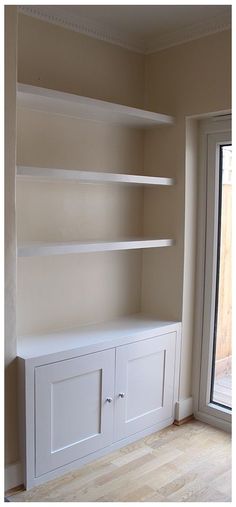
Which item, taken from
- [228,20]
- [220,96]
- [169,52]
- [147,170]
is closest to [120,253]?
[147,170]

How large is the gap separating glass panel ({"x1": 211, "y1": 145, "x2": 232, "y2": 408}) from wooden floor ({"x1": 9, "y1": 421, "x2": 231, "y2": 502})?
32 cm

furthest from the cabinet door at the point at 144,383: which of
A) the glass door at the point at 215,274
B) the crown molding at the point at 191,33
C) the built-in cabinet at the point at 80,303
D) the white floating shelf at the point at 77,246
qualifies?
the crown molding at the point at 191,33

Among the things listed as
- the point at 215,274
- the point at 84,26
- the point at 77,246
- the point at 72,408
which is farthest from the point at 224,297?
the point at 84,26

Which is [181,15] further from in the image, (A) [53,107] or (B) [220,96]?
(A) [53,107]

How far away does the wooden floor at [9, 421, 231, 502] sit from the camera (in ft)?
7.26

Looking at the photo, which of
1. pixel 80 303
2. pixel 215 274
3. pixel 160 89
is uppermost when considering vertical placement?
pixel 160 89

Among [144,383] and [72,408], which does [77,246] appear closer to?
[72,408]

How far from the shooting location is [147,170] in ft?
10.4

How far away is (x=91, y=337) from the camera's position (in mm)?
2572

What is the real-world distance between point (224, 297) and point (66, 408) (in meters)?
1.25

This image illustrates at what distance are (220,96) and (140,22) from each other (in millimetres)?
648

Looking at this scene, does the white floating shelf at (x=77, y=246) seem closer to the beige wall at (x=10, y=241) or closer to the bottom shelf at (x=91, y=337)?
the beige wall at (x=10, y=241)

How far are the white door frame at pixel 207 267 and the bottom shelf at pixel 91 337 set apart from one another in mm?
257

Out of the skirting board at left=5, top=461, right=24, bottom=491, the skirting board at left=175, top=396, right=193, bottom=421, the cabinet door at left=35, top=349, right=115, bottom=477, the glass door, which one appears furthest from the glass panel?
the skirting board at left=5, top=461, right=24, bottom=491
